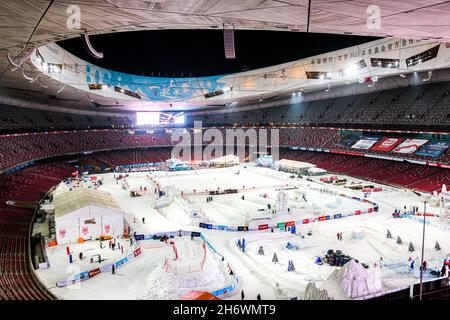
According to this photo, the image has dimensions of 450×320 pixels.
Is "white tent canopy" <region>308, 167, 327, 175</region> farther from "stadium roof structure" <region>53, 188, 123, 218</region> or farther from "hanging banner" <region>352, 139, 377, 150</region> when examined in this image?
"stadium roof structure" <region>53, 188, 123, 218</region>

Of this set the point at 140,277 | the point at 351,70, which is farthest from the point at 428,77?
the point at 140,277

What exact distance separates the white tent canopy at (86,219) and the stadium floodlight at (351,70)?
111 ft

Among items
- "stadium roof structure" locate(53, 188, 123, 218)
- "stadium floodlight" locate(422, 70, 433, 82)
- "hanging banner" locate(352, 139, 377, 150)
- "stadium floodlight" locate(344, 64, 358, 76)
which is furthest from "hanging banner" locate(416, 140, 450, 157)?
"stadium roof structure" locate(53, 188, 123, 218)

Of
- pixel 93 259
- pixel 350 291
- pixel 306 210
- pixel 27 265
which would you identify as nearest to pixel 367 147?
pixel 306 210

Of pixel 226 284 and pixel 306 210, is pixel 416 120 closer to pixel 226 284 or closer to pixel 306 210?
pixel 306 210

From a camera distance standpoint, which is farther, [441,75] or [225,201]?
[441,75]

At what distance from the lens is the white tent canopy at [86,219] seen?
21.5 metres

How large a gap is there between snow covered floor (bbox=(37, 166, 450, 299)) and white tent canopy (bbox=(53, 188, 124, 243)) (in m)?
1.22

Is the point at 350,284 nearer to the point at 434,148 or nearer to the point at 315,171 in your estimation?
the point at 434,148

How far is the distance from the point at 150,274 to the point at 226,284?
396 centimetres

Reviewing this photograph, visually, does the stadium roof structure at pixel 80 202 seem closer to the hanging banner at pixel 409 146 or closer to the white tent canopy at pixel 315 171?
the white tent canopy at pixel 315 171

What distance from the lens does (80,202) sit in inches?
887
